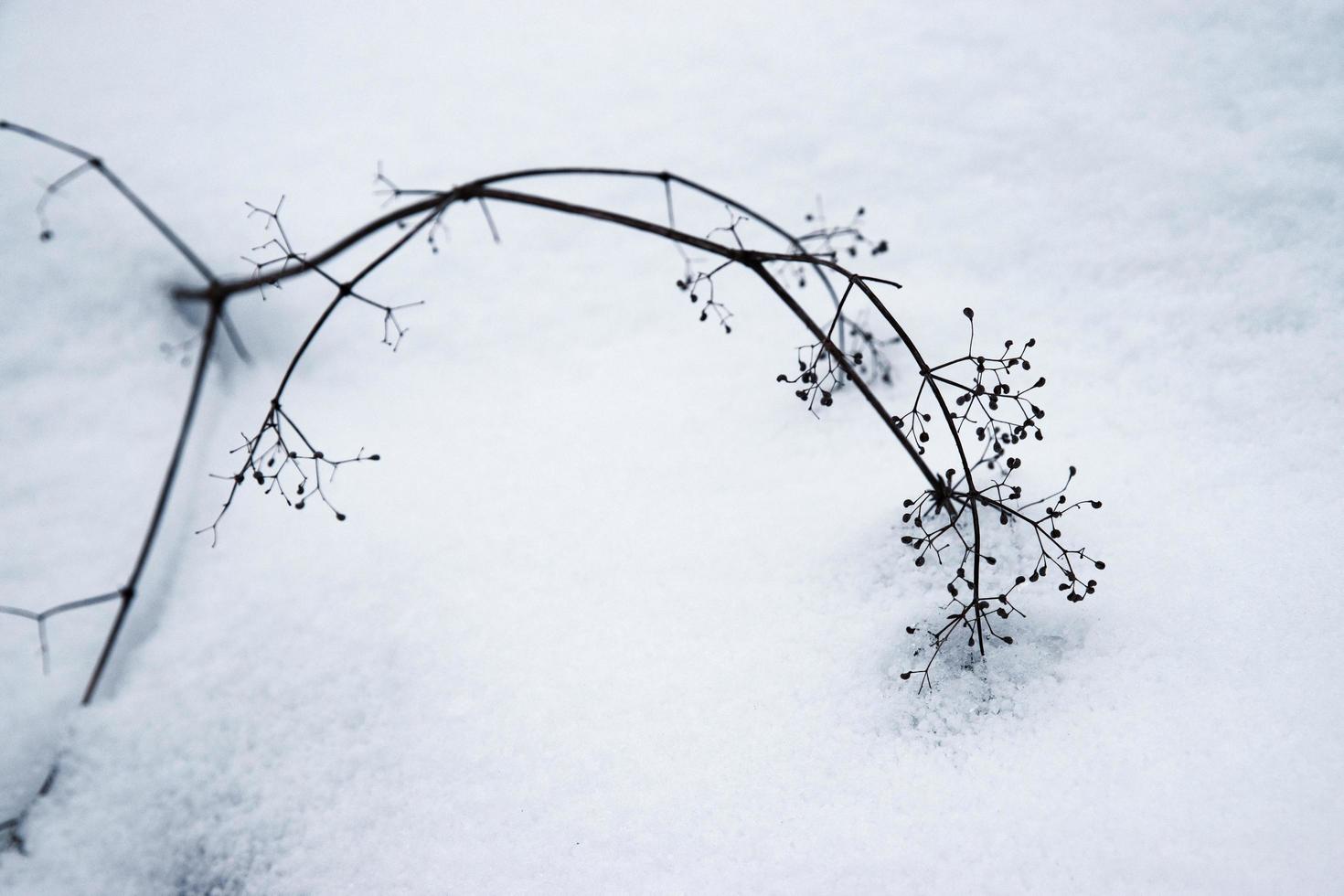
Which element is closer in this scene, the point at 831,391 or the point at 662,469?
the point at 831,391

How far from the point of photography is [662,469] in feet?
4.35

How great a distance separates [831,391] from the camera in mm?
1196

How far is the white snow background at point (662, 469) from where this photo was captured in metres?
0.95

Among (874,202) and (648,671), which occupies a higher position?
(874,202)

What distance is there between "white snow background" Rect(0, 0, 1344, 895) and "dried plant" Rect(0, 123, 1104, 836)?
4cm

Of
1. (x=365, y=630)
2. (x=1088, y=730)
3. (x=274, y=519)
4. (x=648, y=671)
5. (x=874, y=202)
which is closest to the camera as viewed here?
(x=1088, y=730)

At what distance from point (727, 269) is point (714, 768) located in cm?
93

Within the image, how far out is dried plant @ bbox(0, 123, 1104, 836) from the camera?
0.95 metres

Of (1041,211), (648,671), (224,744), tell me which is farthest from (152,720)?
(1041,211)

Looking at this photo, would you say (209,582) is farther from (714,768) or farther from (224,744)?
(714,768)

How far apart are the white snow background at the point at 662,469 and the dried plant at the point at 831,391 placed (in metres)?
0.04

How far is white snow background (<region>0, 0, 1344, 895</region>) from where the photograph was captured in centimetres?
95

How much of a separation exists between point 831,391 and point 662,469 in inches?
12.7

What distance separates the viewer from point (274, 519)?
1354 millimetres
